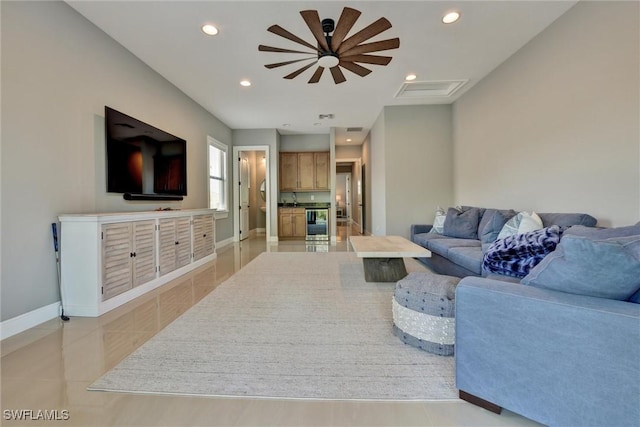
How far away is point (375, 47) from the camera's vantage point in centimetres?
250

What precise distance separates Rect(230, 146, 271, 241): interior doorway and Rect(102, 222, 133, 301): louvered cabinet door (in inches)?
160

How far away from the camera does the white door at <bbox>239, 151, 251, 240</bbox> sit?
280 inches

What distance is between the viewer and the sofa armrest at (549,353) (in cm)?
94

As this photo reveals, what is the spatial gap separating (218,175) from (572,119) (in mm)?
6112

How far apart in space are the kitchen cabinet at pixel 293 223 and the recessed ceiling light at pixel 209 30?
15.4ft

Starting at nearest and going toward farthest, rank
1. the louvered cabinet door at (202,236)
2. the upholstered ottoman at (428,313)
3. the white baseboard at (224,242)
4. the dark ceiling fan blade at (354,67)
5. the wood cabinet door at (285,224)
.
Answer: the upholstered ottoman at (428,313) → the dark ceiling fan blade at (354,67) → the louvered cabinet door at (202,236) → the white baseboard at (224,242) → the wood cabinet door at (285,224)

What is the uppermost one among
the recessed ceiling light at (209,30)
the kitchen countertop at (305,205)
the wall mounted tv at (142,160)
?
the recessed ceiling light at (209,30)

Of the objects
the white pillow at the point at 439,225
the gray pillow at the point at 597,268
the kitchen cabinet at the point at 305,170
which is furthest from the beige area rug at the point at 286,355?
the kitchen cabinet at the point at 305,170

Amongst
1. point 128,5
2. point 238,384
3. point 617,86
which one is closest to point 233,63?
point 128,5

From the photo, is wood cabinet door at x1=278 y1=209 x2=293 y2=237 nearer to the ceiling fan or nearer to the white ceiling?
the white ceiling

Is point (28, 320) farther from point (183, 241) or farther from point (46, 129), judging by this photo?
point (183, 241)

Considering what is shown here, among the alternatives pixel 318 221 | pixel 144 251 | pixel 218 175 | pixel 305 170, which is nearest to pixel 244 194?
pixel 218 175

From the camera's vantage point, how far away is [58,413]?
4.16ft

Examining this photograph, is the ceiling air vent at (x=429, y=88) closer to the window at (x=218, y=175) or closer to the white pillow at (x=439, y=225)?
the white pillow at (x=439, y=225)
